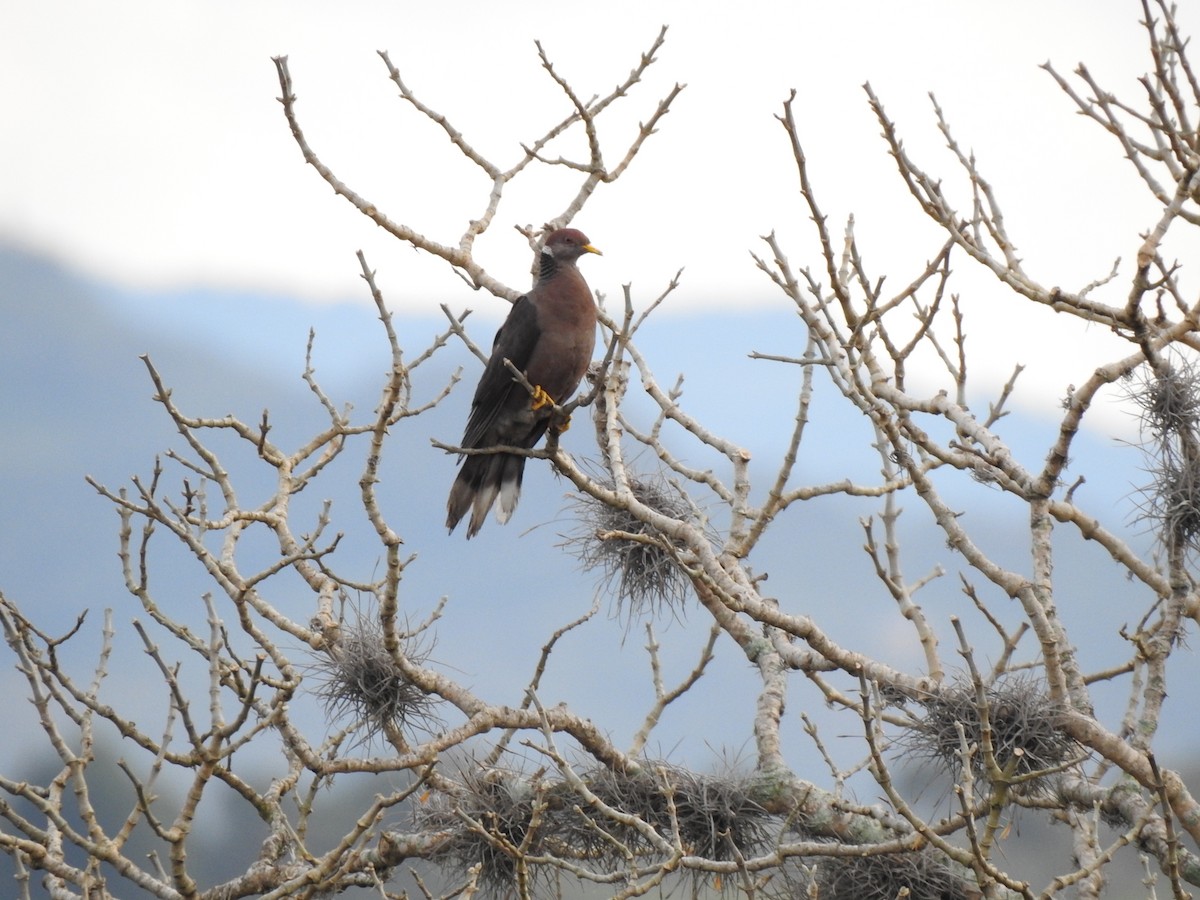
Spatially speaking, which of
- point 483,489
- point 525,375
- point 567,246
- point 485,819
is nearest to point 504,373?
point 525,375

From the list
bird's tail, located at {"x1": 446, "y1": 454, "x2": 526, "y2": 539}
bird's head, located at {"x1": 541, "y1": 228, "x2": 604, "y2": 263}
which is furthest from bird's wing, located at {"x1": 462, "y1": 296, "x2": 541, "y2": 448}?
bird's head, located at {"x1": 541, "y1": 228, "x2": 604, "y2": 263}

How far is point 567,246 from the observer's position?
18.4 feet

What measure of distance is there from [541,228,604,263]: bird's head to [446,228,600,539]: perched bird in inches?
0.6

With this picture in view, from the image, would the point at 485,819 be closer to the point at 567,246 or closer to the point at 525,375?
the point at 525,375

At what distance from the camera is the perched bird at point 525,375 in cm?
520

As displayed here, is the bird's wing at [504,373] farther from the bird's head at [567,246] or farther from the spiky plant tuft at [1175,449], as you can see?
the spiky plant tuft at [1175,449]

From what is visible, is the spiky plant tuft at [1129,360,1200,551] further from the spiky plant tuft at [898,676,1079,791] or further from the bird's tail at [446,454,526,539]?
the bird's tail at [446,454,526,539]

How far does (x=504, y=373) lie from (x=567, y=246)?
80 cm

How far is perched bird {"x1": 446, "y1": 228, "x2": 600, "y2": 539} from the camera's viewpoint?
520 cm

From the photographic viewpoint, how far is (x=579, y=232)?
561cm

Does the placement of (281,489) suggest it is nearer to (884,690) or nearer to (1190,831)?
(884,690)

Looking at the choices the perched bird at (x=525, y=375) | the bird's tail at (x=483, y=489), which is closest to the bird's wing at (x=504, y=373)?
the perched bird at (x=525, y=375)

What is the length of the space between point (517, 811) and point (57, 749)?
148 cm

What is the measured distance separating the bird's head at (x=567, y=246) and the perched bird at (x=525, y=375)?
0.05ft
